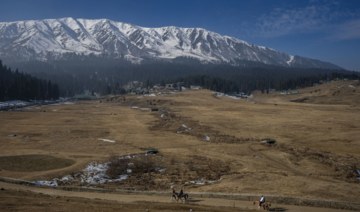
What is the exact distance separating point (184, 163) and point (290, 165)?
19056 mm

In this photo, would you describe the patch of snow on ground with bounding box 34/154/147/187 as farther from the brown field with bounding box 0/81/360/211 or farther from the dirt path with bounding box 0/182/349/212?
the dirt path with bounding box 0/182/349/212

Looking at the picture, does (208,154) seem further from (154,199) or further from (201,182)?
(154,199)

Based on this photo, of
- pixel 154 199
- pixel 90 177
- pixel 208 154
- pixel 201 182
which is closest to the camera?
pixel 154 199

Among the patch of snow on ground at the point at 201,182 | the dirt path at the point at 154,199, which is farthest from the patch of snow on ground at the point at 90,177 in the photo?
the patch of snow on ground at the point at 201,182

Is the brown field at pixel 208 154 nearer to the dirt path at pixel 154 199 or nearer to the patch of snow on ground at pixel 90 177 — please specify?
the dirt path at pixel 154 199

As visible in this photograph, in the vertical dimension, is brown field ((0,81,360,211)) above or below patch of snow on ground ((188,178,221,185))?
above

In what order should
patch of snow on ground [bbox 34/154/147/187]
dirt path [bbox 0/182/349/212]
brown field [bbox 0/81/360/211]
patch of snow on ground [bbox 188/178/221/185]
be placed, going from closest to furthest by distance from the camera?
dirt path [bbox 0/182/349/212]
brown field [bbox 0/81/360/211]
patch of snow on ground [bbox 34/154/147/187]
patch of snow on ground [bbox 188/178/221/185]

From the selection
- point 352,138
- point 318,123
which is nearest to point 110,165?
point 352,138

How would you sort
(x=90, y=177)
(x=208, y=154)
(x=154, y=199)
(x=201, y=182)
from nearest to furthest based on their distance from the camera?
1. (x=154, y=199)
2. (x=201, y=182)
3. (x=90, y=177)
4. (x=208, y=154)

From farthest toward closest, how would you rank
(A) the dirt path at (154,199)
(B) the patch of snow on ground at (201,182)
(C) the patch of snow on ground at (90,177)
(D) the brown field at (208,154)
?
(B) the patch of snow on ground at (201,182), (C) the patch of snow on ground at (90,177), (D) the brown field at (208,154), (A) the dirt path at (154,199)

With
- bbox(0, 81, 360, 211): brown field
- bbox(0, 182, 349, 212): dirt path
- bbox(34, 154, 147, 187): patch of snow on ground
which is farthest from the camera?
bbox(34, 154, 147, 187): patch of snow on ground

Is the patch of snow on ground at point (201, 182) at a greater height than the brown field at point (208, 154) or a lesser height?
lesser

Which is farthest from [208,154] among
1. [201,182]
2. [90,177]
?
[90,177]

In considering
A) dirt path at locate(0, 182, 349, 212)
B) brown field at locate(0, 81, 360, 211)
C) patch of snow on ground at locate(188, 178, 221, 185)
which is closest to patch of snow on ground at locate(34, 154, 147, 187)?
brown field at locate(0, 81, 360, 211)
